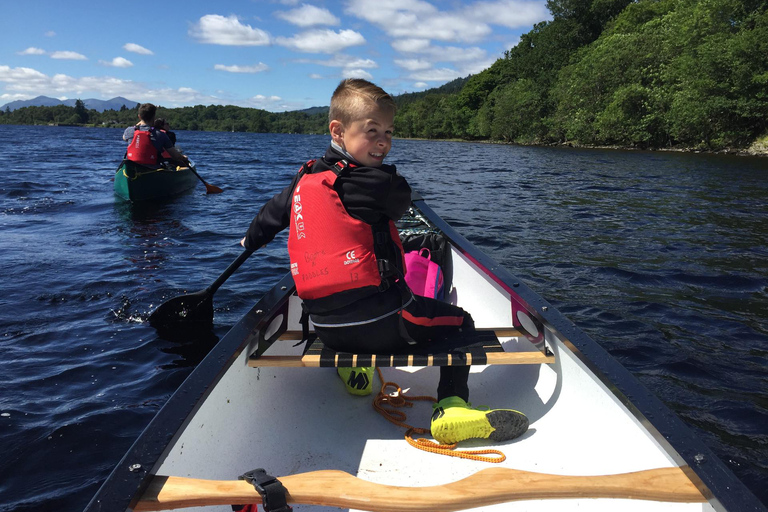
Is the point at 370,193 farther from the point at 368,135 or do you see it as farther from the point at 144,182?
the point at 144,182

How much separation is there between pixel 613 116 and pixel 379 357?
3584cm

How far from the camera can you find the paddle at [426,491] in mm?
1549

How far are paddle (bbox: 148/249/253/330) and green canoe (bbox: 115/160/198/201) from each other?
7039 mm

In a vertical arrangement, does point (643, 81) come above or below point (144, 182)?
above

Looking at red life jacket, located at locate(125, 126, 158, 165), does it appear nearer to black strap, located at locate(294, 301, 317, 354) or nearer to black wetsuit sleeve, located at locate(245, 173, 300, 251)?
black wetsuit sleeve, located at locate(245, 173, 300, 251)

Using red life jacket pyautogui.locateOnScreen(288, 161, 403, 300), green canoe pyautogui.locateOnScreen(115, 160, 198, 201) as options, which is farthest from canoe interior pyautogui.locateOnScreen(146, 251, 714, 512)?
green canoe pyautogui.locateOnScreen(115, 160, 198, 201)

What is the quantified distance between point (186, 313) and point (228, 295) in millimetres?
1263

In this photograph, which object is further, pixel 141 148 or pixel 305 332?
pixel 141 148

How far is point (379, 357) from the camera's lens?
7.73 feet

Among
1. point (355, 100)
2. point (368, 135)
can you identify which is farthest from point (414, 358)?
point (355, 100)

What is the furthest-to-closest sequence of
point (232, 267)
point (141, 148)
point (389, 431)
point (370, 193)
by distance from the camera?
point (141, 148) → point (232, 267) → point (389, 431) → point (370, 193)

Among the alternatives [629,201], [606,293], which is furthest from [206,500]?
[629,201]

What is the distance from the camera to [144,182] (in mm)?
10867

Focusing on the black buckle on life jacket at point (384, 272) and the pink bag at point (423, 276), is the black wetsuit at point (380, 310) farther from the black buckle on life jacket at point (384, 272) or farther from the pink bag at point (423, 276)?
the pink bag at point (423, 276)
